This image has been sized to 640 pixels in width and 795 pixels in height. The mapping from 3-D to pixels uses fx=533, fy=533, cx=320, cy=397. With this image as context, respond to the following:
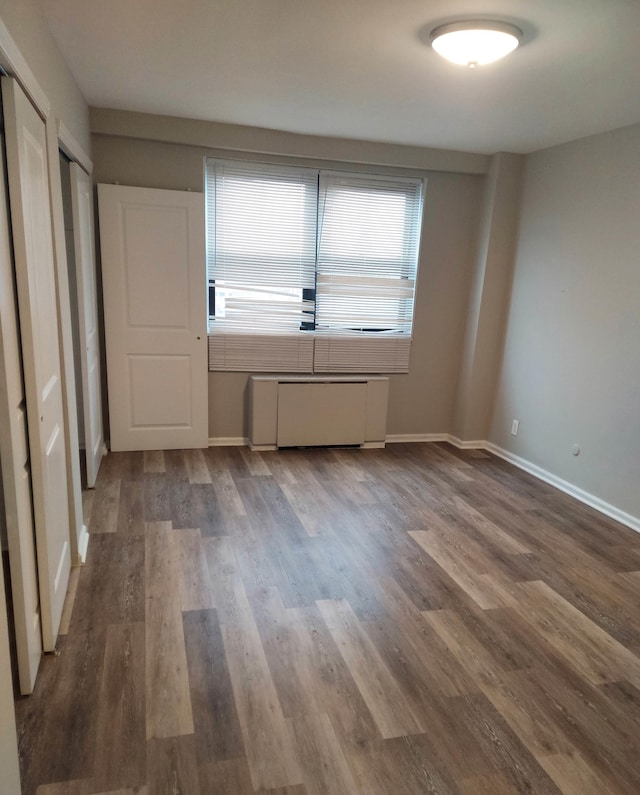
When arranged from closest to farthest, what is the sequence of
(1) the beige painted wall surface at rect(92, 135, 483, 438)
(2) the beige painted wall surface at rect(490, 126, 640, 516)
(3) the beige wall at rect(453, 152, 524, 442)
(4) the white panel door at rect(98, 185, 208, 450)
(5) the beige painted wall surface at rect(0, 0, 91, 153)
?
1. (5) the beige painted wall surface at rect(0, 0, 91, 153)
2. (2) the beige painted wall surface at rect(490, 126, 640, 516)
3. (4) the white panel door at rect(98, 185, 208, 450)
4. (1) the beige painted wall surface at rect(92, 135, 483, 438)
5. (3) the beige wall at rect(453, 152, 524, 442)

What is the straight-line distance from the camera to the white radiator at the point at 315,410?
14.6ft

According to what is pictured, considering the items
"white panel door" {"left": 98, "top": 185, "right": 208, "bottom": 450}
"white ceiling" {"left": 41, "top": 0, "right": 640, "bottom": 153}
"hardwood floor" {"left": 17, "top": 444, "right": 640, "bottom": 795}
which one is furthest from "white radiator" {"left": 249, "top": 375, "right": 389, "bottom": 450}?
"white ceiling" {"left": 41, "top": 0, "right": 640, "bottom": 153}

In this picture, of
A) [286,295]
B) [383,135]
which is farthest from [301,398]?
[383,135]

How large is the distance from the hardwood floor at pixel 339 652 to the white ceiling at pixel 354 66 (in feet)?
8.10

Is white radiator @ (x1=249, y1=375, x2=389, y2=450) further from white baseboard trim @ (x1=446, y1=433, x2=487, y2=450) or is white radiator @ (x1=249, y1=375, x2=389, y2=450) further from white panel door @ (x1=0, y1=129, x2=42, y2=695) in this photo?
white panel door @ (x1=0, y1=129, x2=42, y2=695)

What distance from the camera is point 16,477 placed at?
1666 millimetres

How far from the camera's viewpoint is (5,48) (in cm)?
152

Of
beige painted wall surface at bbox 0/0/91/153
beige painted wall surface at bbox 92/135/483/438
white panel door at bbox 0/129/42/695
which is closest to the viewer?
white panel door at bbox 0/129/42/695

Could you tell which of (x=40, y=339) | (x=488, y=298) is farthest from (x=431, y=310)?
(x=40, y=339)

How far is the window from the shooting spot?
14.0 feet

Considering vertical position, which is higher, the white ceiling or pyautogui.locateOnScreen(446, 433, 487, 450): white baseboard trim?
the white ceiling

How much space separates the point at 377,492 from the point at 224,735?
2.21 meters

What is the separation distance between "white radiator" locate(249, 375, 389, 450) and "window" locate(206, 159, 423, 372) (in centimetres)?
20

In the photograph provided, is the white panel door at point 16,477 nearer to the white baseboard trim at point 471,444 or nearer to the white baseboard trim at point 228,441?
the white baseboard trim at point 228,441
